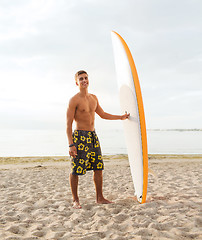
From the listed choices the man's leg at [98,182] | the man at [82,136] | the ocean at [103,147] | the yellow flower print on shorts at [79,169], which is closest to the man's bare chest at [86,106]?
the man at [82,136]

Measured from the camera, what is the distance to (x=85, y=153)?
10.2 feet

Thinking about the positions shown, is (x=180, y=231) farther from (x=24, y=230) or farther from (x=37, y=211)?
(x=37, y=211)

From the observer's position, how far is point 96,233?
7.38ft

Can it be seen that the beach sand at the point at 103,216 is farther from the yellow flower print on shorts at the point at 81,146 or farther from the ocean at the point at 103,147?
the ocean at the point at 103,147

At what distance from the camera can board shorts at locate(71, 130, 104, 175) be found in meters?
3.07

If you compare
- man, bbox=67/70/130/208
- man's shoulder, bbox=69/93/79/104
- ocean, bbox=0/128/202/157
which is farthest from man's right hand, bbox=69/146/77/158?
ocean, bbox=0/128/202/157

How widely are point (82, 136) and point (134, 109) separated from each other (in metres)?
0.81

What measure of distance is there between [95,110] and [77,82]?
530 mm

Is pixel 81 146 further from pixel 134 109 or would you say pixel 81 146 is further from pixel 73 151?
pixel 134 109

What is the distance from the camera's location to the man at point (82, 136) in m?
3.07

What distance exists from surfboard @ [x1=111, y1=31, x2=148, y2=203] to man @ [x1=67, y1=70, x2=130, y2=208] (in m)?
0.29

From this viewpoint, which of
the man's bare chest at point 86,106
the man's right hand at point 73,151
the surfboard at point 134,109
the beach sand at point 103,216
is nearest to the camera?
the beach sand at point 103,216

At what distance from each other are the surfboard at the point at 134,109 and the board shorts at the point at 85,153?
1.67ft

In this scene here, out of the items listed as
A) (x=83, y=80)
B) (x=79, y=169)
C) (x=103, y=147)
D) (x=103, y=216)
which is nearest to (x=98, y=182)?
(x=79, y=169)
